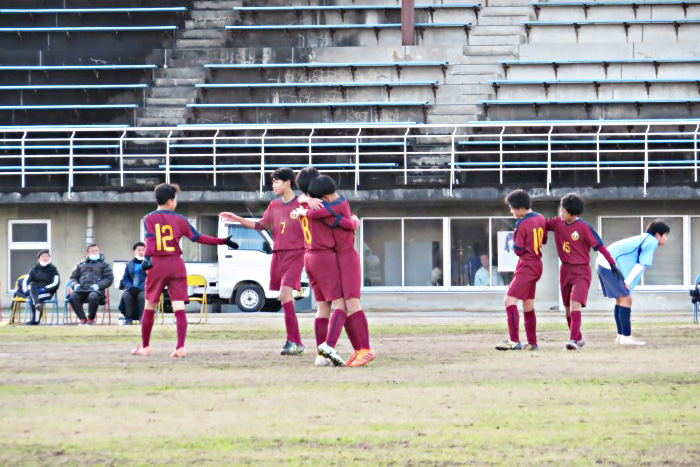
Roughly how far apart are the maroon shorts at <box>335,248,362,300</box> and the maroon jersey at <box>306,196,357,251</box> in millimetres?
71

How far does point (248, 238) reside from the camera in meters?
30.5

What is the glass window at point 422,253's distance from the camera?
3384cm

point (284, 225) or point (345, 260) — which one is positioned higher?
point (284, 225)

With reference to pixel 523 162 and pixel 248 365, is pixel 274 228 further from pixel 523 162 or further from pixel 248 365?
pixel 523 162

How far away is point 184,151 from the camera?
34.4m

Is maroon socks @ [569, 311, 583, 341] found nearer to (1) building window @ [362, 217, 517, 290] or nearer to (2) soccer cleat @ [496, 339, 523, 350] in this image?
(2) soccer cleat @ [496, 339, 523, 350]

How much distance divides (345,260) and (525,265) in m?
3.02

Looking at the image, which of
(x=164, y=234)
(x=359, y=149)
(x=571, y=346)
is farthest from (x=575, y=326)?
(x=359, y=149)

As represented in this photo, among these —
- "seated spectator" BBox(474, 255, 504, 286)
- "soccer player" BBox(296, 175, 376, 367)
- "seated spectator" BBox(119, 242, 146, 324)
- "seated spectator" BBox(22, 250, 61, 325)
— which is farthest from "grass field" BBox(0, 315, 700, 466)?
"seated spectator" BBox(474, 255, 504, 286)

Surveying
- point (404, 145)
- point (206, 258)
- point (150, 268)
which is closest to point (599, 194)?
point (404, 145)

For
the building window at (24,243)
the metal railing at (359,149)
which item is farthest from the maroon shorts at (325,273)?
the building window at (24,243)

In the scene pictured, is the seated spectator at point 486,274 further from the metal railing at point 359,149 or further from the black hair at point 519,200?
the black hair at point 519,200

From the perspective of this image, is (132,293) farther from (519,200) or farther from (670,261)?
(670,261)

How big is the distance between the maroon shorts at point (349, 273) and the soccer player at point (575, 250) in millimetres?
3162
